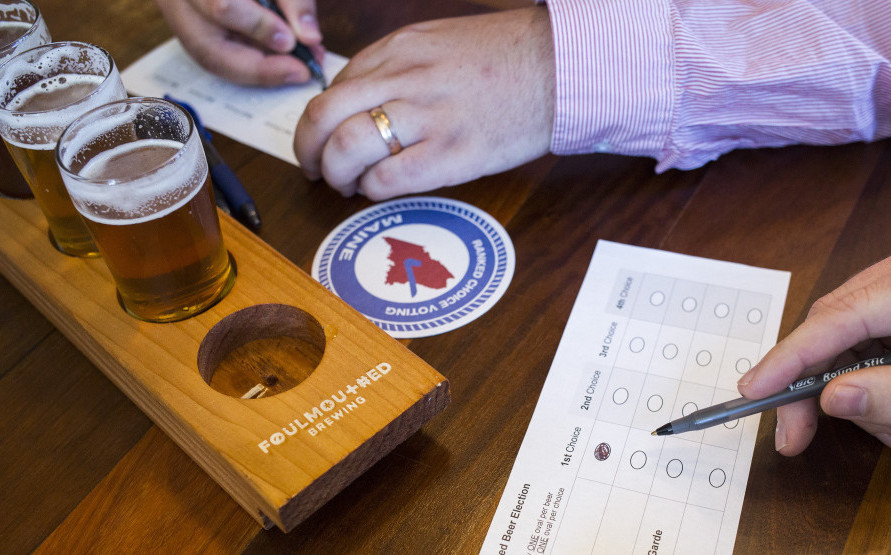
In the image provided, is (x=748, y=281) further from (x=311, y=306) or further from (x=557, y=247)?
(x=311, y=306)

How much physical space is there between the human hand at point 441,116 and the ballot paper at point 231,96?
0.12m

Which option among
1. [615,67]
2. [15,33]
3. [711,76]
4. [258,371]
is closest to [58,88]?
[15,33]

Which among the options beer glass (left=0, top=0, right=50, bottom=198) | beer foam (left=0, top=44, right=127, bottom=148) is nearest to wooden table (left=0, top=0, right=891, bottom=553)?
beer glass (left=0, top=0, right=50, bottom=198)

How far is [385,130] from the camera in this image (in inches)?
36.7

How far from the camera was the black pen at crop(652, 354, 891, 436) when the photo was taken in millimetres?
630

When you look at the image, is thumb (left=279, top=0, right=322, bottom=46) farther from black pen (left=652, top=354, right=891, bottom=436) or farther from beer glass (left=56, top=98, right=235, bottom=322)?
black pen (left=652, top=354, right=891, bottom=436)

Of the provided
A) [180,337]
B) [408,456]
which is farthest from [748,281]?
[180,337]

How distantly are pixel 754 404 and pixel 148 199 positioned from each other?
52 cm

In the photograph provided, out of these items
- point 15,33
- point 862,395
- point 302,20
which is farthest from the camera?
point 302,20

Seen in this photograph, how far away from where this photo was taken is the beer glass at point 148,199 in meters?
0.63

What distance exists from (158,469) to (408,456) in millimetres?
225

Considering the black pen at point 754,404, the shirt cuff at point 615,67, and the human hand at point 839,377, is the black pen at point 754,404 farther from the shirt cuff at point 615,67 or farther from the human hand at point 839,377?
the shirt cuff at point 615,67

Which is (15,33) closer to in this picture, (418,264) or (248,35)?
(248,35)

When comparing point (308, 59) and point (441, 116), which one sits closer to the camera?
point (441, 116)
